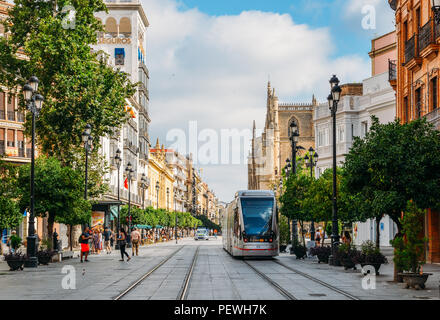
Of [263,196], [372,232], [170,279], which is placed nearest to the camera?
[170,279]

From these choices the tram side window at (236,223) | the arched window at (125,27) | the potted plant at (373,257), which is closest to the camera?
the potted plant at (373,257)

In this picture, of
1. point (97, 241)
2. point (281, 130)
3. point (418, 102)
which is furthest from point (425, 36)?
point (281, 130)

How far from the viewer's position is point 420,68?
104ft

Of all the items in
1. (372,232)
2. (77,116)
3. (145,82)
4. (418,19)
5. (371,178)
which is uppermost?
(145,82)

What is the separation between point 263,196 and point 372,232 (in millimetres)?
20307

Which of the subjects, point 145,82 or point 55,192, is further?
point 145,82

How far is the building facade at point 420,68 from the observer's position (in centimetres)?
2909

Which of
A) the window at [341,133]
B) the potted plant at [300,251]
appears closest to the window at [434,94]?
the potted plant at [300,251]

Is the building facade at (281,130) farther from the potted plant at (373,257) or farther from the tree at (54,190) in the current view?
the potted plant at (373,257)

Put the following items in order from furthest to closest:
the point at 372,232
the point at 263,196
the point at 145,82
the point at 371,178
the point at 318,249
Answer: the point at 145,82 → the point at 372,232 → the point at 263,196 → the point at 318,249 → the point at 371,178

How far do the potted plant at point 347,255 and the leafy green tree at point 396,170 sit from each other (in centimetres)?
205
